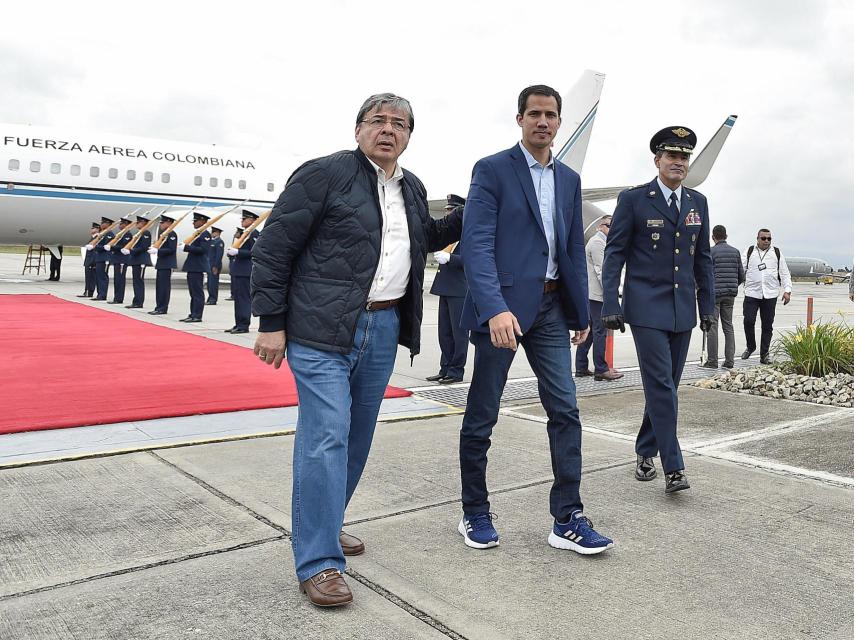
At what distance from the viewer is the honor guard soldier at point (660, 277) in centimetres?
400

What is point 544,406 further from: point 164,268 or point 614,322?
point 164,268

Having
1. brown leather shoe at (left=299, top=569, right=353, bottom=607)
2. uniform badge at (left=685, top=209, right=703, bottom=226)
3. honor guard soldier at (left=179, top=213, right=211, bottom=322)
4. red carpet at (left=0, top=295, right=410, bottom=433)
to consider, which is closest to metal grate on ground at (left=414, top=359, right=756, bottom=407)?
red carpet at (left=0, top=295, right=410, bottom=433)

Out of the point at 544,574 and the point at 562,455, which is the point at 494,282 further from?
the point at 544,574

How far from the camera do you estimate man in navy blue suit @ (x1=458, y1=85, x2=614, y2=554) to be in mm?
3146

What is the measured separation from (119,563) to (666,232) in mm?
3075

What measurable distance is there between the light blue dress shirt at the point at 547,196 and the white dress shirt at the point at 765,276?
7.96 meters

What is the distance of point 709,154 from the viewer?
71.3 ft

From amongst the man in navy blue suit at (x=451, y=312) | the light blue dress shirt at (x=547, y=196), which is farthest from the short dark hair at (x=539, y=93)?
the man in navy blue suit at (x=451, y=312)

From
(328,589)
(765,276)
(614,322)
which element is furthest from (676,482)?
(765,276)

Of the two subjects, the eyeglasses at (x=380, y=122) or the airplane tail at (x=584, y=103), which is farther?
the airplane tail at (x=584, y=103)

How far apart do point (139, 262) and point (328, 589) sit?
1423cm

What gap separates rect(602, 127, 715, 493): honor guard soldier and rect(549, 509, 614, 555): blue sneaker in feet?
3.12

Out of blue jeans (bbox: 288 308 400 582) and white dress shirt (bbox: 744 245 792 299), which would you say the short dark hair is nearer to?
blue jeans (bbox: 288 308 400 582)

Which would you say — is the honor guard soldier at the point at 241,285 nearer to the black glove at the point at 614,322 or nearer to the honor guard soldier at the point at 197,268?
the honor guard soldier at the point at 197,268
